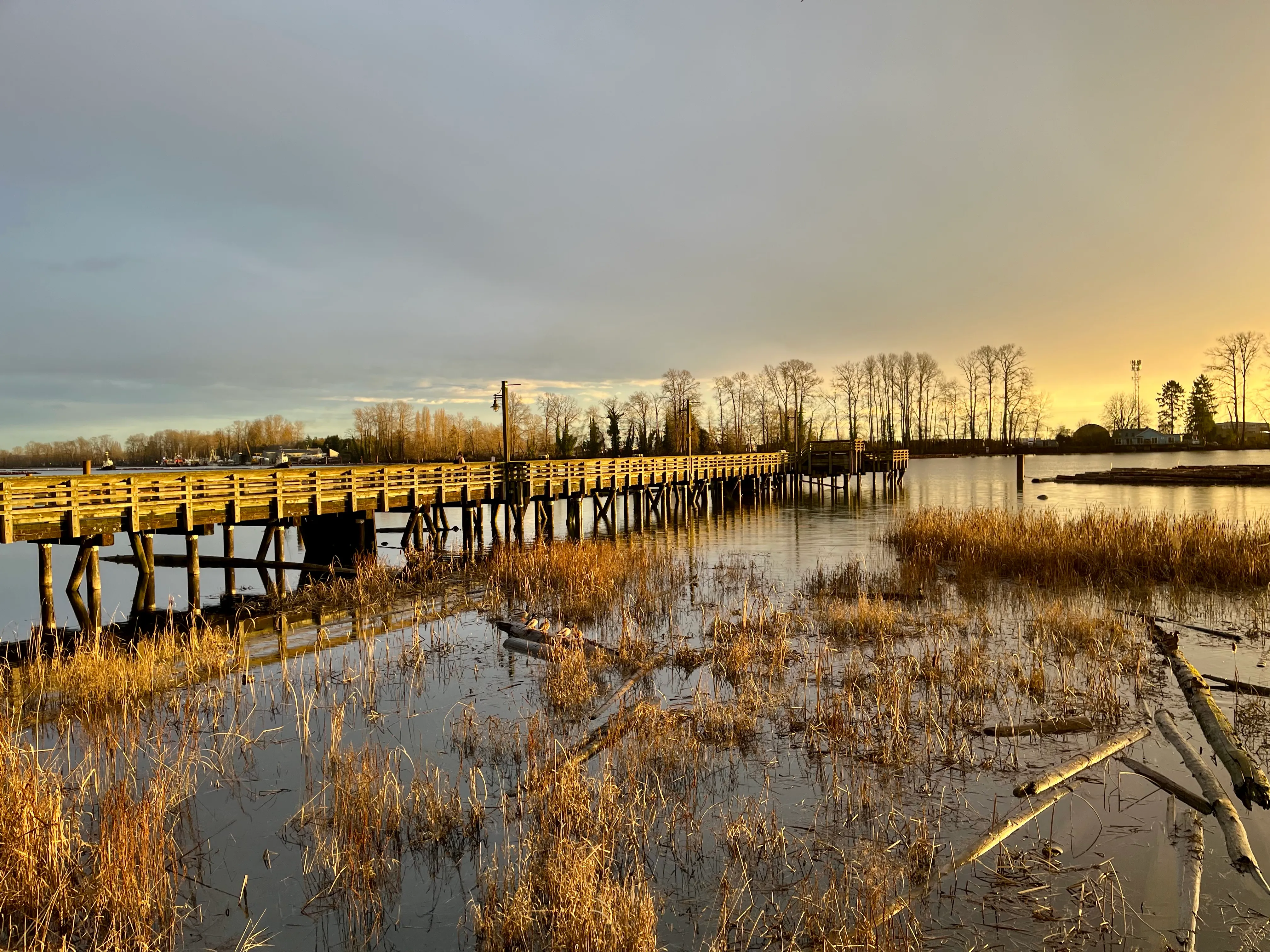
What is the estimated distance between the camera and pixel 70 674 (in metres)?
9.98

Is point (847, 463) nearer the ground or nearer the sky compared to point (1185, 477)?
nearer the sky

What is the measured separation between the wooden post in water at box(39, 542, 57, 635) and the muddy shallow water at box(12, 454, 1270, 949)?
6.90 m

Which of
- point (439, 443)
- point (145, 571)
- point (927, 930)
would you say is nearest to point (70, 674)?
point (145, 571)

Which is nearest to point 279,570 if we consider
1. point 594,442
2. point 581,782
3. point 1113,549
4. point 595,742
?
point 595,742

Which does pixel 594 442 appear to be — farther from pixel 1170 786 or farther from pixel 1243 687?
pixel 1170 786

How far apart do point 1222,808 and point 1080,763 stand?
1.01 m

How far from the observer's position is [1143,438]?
118m

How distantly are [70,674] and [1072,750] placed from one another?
12295 mm

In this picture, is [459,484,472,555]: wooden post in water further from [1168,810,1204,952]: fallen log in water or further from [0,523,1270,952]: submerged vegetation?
[1168,810,1204,952]: fallen log in water

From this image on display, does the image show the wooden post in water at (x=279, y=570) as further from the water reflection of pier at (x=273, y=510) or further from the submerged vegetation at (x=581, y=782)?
the submerged vegetation at (x=581, y=782)

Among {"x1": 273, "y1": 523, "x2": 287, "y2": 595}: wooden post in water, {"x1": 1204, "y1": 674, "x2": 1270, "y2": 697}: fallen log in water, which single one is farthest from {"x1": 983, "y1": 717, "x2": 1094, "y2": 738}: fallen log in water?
{"x1": 273, "y1": 523, "x2": 287, "y2": 595}: wooden post in water

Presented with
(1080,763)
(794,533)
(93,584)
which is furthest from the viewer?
(794,533)

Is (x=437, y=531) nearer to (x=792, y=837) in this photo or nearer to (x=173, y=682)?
(x=173, y=682)

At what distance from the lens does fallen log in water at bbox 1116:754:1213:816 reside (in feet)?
19.9
